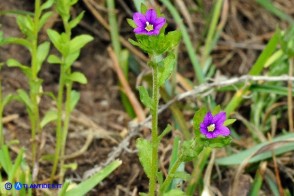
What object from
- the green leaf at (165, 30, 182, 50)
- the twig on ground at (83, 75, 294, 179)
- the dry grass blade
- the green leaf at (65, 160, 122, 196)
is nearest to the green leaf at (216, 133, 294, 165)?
the dry grass blade

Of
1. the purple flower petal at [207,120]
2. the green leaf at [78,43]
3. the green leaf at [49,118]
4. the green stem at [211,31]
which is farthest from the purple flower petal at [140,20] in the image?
the green stem at [211,31]

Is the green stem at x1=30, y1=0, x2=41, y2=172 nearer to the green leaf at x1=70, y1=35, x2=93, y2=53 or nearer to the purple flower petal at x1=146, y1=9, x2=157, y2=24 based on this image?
the green leaf at x1=70, y1=35, x2=93, y2=53

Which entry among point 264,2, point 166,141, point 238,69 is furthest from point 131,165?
point 264,2

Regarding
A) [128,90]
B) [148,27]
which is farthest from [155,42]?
[128,90]

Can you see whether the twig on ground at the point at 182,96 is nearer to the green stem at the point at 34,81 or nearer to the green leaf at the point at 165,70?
the green stem at the point at 34,81

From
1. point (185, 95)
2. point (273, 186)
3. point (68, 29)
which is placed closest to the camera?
point (68, 29)

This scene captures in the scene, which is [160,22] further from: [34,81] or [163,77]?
[34,81]

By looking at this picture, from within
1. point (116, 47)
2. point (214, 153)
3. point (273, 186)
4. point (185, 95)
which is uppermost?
point (116, 47)

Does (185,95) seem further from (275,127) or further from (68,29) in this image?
(68,29)
